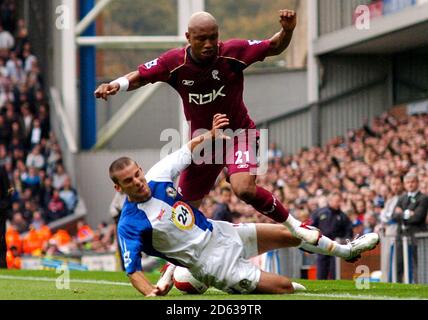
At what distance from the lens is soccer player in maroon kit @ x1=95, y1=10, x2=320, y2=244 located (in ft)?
34.8

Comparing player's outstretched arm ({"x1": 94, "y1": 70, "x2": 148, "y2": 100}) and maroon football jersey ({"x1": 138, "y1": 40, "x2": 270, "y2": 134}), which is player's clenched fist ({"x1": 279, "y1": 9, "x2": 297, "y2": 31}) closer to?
maroon football jersey ({"x1": 138, "y1": 40, "x2": 270, "y2": 134})

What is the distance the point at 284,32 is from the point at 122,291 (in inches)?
111

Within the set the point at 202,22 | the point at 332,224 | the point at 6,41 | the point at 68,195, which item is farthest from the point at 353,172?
the point at 6,41

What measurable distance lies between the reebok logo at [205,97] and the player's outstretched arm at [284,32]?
21.0 inches

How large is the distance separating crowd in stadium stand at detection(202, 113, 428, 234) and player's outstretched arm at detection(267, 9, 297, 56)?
5.85m

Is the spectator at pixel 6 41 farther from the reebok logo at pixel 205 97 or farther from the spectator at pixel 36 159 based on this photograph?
the reebok logo at pixel 205 97

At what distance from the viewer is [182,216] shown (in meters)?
10.1

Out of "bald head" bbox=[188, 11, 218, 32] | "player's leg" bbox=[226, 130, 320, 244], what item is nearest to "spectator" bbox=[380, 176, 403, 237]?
"player's leg" bbox=[226, 130, 320, 244]

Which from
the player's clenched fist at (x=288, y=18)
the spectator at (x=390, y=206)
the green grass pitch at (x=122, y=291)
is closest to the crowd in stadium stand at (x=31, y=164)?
the spectator at (x=390, y=206)

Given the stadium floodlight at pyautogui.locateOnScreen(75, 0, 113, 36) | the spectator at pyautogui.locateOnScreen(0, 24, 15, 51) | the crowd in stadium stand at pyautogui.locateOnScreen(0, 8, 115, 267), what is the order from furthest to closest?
the spectator at pyautogui.locateOnScreen(0, 24, 15, 51), the stadium floodlight at pyautogui.locateOnScreen(75, 0, 113, 36), the crowd in stadium stand at pyautogui.locateOnScreen(0, 8, 115, 267)

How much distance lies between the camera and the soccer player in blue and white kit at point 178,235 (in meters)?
9.86

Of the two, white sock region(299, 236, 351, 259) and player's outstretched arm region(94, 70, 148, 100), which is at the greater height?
player's outstretched arm region(94, 70, 148, 100)

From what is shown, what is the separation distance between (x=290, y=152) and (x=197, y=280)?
17902 millimetres
